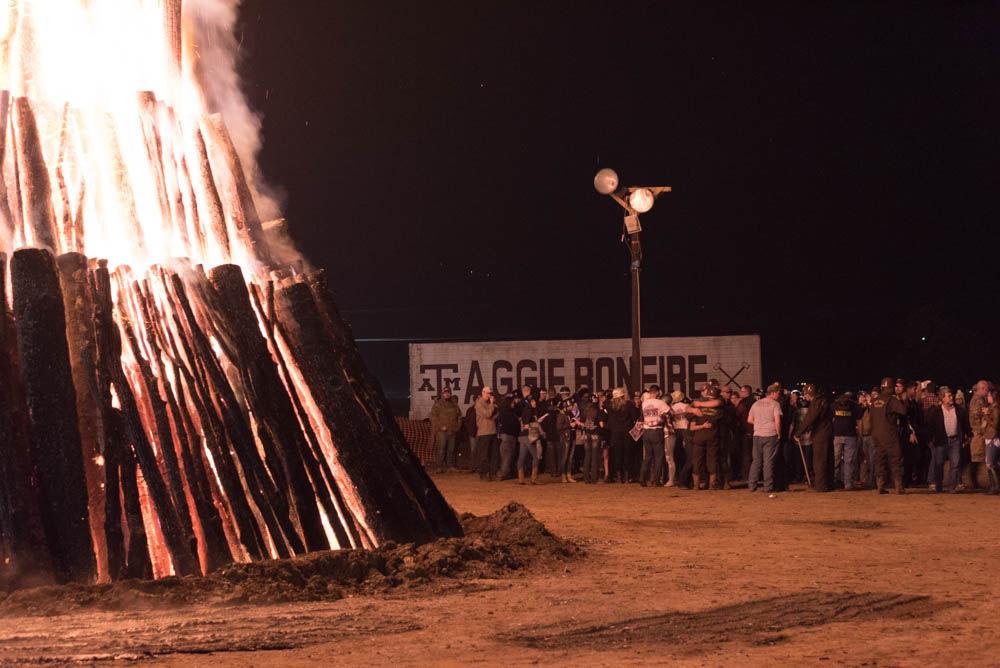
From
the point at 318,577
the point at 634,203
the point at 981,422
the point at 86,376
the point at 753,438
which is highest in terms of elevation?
the point at 634,203

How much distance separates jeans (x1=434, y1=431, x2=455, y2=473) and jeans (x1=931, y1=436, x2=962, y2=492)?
35.7 ft

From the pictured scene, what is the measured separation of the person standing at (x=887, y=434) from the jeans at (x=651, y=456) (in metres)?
3.76

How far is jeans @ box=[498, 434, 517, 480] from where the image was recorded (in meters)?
23.3

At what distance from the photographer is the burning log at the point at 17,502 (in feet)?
31.3

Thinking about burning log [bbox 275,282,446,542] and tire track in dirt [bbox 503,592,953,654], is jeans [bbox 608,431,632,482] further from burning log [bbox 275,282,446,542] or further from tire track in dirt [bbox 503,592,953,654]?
tire track in dirt [bbox 503,592,953,654]

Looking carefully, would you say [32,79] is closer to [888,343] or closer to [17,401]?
[17,401]

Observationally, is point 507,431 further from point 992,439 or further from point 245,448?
point 245,448

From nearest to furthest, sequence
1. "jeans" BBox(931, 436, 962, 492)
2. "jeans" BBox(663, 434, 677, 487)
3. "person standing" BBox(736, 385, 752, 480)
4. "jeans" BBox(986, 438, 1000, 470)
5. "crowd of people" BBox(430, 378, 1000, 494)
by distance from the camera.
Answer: "jeans" BBox(986, 438, 1000, 470) < "crowd of people" BBox(430, 378, 1000, 494) < "jeans" BBox(931, 436, 962, 492) < "person standing" BBox(736, 385, 752, 480) < "jeans" BBox(663, 434, 677, 487)

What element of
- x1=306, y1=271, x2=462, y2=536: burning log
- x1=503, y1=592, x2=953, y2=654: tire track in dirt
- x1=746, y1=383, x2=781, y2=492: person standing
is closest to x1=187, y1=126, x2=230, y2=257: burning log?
x1=306, y1=271, x2=462, y2=536: burning log

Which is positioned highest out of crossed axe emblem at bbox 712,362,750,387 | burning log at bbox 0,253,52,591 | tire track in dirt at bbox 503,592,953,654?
crossed axe emblem at bbox 712,362,750,387

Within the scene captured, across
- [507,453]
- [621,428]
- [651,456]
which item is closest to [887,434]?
[651,456]

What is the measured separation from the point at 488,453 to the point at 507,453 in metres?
0.67

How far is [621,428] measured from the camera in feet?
71.9

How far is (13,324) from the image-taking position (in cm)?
1057
